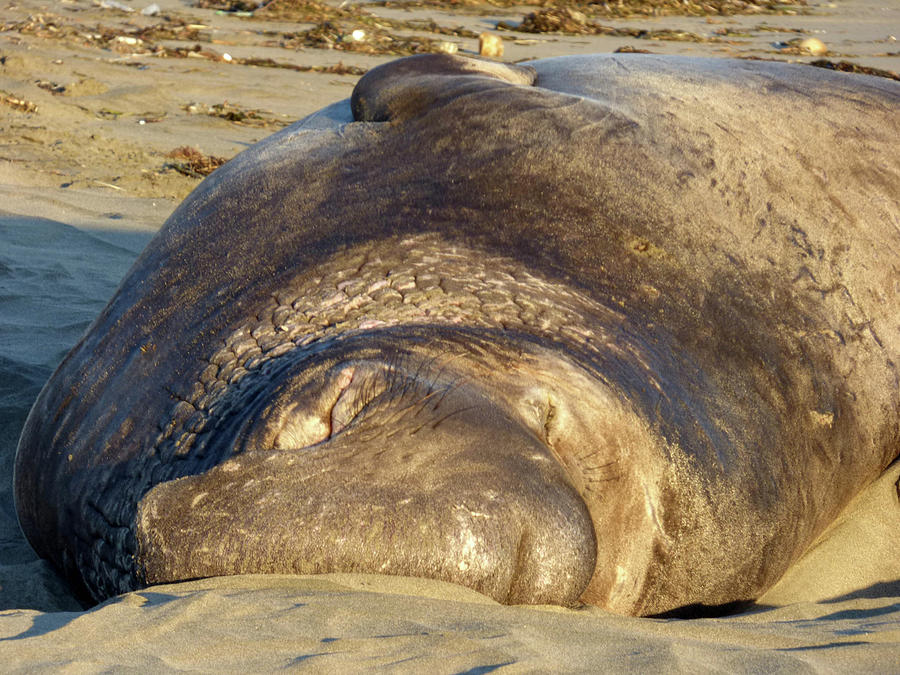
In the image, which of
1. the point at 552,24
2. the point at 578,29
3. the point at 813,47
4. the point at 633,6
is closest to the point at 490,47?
the point at 552,24

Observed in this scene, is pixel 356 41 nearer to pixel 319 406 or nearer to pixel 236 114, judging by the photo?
pixel 236 114

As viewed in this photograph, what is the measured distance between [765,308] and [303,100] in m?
7.58

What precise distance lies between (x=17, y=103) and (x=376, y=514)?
8.23m

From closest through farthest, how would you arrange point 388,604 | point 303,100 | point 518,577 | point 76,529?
point 388,604 → point 518,577 → point 76,529 → point 303,100

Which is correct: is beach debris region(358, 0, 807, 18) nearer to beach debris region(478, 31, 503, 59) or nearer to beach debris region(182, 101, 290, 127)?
beach debris region(478, 31, 503, 59)

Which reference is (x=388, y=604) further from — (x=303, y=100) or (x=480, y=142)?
(x=303, y=100)

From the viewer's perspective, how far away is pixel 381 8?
15.2m

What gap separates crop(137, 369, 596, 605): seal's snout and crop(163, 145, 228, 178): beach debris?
5.53 m

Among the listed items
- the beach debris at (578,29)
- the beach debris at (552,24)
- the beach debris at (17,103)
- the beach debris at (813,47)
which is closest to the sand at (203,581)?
the beach debris at (17,103)

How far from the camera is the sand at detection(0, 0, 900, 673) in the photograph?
169 cm

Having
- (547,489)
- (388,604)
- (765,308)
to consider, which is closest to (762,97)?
(765,308)

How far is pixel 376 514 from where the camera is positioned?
1863mm

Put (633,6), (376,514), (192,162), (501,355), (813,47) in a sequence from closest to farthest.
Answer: (376,514)
(501,355)
(192,162)
(813,47)
(633,6)

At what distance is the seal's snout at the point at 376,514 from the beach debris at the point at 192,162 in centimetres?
553
